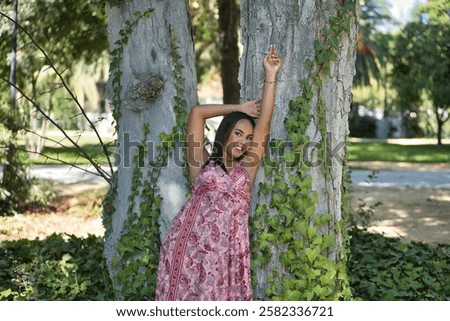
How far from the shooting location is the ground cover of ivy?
6.08 meters

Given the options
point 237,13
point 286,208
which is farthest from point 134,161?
point 237,13

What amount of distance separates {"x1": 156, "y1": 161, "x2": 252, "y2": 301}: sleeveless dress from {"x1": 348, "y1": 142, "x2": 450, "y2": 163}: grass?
15786 millimetres

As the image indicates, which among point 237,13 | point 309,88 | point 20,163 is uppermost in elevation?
point 237,13

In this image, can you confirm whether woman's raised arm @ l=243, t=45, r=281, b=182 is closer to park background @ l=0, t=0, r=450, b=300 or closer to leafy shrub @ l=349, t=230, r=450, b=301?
park background @ l=0, t=0, r=450, b=300

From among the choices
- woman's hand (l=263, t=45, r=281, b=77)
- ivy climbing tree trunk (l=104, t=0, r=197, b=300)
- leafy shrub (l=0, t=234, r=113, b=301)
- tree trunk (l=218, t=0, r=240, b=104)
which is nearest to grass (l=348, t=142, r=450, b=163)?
tree trunk (l=218, t=0, r=240, b=104)

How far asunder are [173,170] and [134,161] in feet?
0.92

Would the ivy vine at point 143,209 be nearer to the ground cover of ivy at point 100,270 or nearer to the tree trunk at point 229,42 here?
the ground cover of ivy at point 100,270

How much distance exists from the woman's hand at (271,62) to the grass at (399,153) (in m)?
15.6

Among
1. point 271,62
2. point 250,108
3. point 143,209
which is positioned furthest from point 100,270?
point 271,62

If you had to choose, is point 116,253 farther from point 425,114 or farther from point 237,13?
point 425,114

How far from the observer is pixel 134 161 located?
518 centimetres

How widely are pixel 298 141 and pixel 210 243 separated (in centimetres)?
78

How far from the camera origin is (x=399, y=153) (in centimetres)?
2500

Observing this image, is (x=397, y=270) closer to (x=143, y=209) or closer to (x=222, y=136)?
(x=143, y=209)
